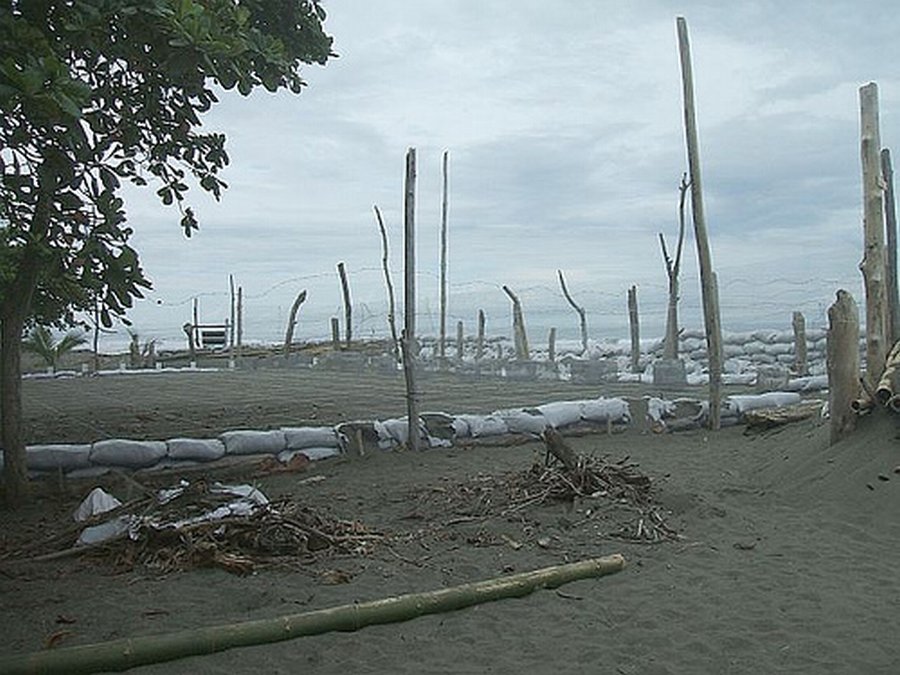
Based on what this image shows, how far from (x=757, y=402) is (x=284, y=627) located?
564cm

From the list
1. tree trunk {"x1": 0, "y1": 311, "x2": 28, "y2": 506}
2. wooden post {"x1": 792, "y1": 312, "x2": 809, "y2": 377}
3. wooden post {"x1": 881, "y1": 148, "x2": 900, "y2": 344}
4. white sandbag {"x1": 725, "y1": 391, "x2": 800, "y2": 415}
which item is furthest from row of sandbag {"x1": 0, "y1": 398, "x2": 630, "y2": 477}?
wooden post {"x1": 792, "y1": 312, "x2": 809, "y2": 377}

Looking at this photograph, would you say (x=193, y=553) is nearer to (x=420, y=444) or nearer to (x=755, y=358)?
(x=420, y=444)

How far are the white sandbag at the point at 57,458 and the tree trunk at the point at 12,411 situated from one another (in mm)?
184

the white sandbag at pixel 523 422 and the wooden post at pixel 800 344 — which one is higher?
the wooden post at pixel 800 344

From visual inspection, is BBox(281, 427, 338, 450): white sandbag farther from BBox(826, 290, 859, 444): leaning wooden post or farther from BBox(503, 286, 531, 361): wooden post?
BBox(503, 286, 531, 361): wooden post

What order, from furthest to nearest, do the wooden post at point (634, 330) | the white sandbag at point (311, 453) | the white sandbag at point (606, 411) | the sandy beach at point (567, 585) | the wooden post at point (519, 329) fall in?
the wooden post at point (519, 329) < the wooden post at point (634, 330) < the white sandbag at point (606, 411) < the white sandbag at point (311, 453) < the sandy beach at point (567, 585)

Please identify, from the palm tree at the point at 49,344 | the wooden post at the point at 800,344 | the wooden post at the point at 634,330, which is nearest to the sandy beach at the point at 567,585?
the wooden post at the point at 800,344

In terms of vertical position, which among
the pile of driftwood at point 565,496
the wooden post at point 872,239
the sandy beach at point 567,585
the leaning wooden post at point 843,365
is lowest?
the sandy beach at point 567,585

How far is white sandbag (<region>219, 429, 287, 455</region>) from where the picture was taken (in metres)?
5.66

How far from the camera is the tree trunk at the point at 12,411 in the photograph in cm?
488

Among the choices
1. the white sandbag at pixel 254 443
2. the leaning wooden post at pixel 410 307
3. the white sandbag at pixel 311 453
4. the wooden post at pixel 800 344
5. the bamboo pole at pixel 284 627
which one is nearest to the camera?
the bamboo pole at pixel 284 627

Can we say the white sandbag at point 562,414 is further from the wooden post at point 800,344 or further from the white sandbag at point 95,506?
the wooden post at point 800,344

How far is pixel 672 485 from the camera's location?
5059mm

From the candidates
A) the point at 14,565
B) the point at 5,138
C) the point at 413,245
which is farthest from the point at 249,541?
the point at 413,245
